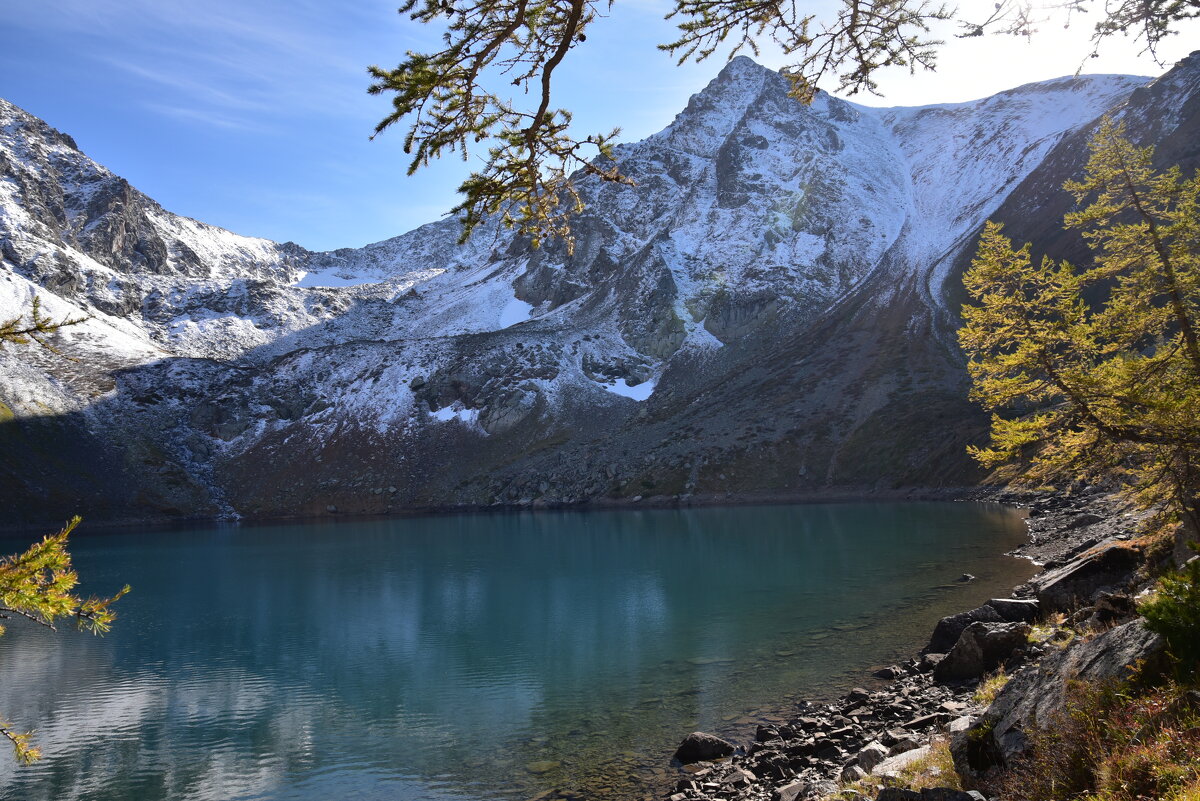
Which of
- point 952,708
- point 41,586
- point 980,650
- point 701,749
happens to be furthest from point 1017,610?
point 41,586

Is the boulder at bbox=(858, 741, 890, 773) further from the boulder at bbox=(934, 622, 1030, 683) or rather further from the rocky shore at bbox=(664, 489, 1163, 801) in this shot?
the boulder at bbox=(934, 622, 1030, 683)

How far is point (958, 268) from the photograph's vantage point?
118 metres

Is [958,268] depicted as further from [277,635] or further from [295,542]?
[277,635]

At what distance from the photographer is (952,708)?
46.8 ft

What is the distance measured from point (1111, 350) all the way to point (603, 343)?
121m

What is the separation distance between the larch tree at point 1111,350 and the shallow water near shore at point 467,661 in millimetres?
9054

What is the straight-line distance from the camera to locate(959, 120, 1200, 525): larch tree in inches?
551

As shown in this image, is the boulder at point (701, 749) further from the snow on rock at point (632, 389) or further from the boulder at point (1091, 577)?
the snow on rock at point (632, 389)

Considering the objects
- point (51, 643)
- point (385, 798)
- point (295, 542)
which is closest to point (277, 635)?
point (51, 643)

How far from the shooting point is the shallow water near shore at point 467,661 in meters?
17.2

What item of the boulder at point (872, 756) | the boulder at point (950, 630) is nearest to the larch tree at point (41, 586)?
the boulder at point (872, 756)

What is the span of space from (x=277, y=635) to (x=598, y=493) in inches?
2642

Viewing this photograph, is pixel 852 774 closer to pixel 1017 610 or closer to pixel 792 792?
pixel 792 792

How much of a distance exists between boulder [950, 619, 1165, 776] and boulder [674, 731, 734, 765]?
725 centimetres
